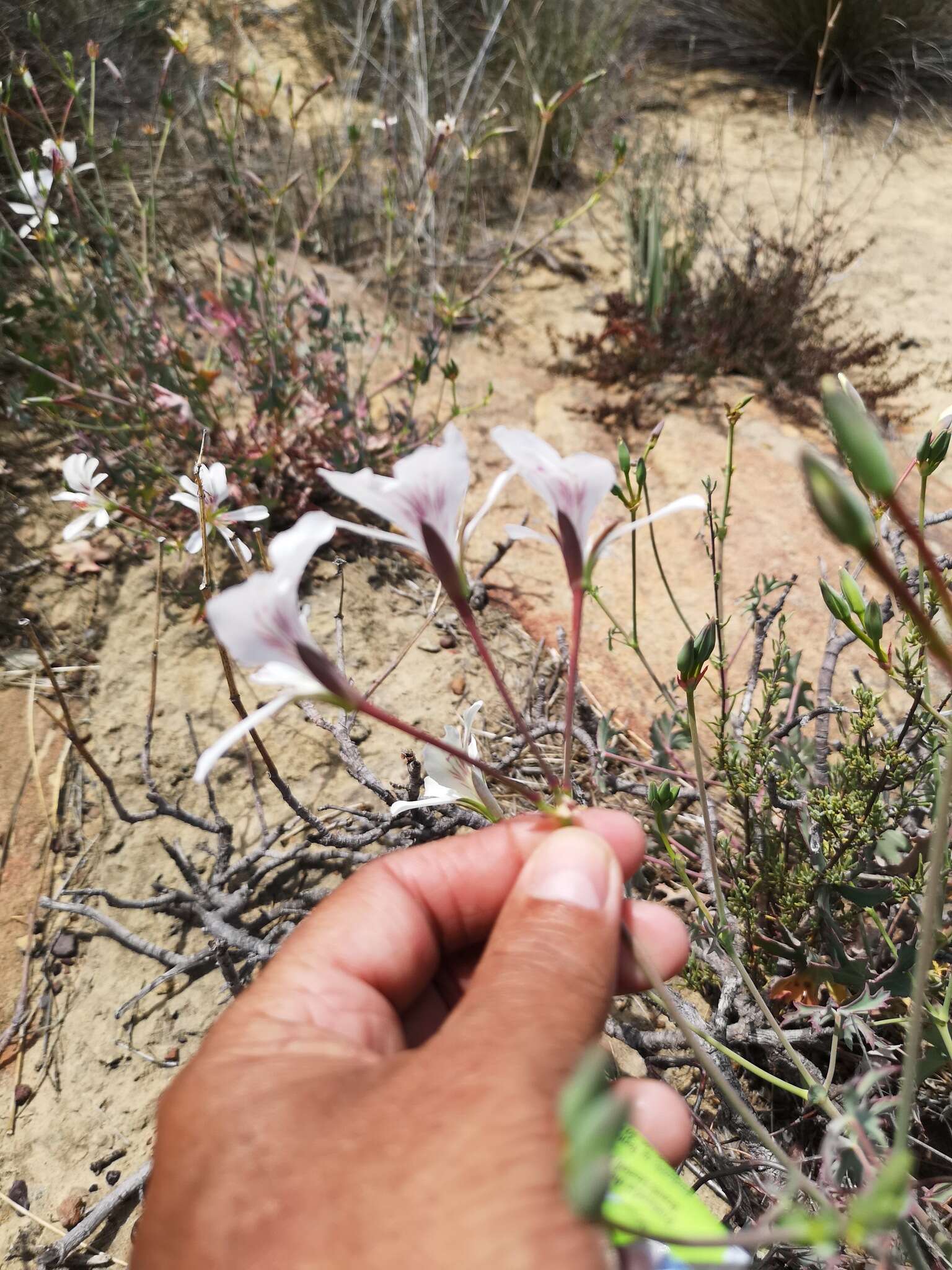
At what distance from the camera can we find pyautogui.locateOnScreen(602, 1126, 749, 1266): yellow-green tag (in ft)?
2.25

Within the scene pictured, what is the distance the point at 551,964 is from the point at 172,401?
6.65 ft

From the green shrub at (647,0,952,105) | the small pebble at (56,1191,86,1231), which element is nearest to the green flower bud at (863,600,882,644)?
the small pebble at (56,1191,86,1231)

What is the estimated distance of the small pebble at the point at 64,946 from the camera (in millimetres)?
1743

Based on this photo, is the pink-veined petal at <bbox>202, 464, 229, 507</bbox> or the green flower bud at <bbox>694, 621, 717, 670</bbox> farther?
the pink-veined petal at <bbox>202, 464, 229, 507</bbox>

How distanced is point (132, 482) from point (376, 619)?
859mm

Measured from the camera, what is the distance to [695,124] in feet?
17.3

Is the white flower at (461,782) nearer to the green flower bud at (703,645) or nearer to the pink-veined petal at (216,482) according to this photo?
the green flower bud at (703,645)

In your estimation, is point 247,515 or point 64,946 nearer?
point 247,515

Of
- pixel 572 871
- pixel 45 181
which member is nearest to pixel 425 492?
pixel 572 871

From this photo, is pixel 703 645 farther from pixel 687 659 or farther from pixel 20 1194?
pixel 20 1194

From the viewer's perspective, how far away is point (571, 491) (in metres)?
0.86

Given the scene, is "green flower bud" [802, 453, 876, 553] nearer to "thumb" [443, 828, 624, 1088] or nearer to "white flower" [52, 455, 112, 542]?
"thumb" [443, 828, 624, 1088]

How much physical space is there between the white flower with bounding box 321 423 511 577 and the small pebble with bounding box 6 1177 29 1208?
Result: 1449 millimetres

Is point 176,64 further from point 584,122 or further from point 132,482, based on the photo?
point 132,482
